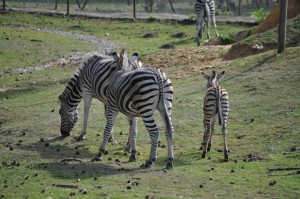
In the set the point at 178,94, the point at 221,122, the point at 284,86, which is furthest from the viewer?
the point at 178,94

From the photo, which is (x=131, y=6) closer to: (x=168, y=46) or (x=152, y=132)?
A: (x=168, y=46)

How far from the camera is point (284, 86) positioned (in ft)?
69.1

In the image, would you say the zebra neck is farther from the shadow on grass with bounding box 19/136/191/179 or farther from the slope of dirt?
the slope of dirt

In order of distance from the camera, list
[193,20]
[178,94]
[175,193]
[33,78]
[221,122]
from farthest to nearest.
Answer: [193,20] < [33,78] < [178,94] < [221,122] < [175,193]

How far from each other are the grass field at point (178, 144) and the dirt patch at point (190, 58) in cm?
28

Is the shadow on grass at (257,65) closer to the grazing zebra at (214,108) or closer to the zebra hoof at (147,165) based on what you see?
the grazing zebra at (214,108)

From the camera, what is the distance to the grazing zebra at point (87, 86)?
17188mm

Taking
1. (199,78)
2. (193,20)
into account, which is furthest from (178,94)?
(193,20)

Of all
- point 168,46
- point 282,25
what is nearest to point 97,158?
point 282,25

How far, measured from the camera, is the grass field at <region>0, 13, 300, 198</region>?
1315cm

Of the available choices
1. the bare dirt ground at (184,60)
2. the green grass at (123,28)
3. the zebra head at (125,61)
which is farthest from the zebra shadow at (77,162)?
the green grass at (123,28)

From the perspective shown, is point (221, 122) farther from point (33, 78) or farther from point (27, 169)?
point (33, 78)

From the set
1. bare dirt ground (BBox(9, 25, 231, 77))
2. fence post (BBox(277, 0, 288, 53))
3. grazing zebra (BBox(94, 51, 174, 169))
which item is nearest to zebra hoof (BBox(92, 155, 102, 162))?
grazing zebra (BBox(94, 51, 174, 169))

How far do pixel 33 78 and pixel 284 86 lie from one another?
10.3 meters
